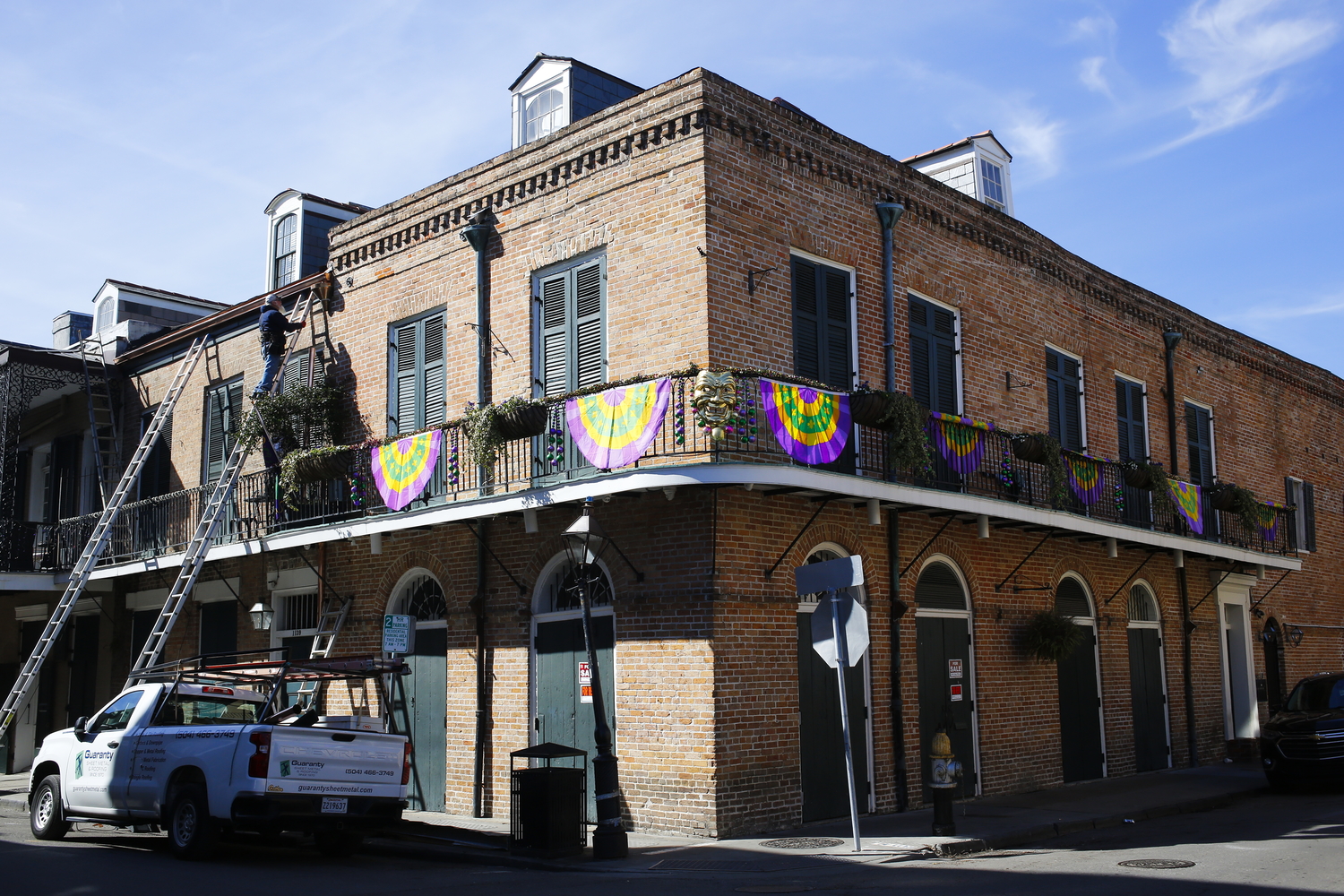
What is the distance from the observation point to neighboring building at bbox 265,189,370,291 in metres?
20.8

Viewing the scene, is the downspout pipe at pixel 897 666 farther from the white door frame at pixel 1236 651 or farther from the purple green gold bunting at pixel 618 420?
the white door frame at pixel 1236 651

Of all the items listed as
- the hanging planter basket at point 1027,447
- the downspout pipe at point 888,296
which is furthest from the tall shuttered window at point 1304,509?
the downspout pipe at point 888,296

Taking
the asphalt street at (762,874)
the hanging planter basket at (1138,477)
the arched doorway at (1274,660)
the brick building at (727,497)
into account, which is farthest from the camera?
the arched doorway at (1274,660)

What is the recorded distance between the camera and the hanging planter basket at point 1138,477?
702 inches

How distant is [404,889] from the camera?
30.5 feet

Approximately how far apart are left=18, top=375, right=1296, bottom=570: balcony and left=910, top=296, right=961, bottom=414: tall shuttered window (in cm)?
85

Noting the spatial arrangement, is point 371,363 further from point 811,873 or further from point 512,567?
point 811,873

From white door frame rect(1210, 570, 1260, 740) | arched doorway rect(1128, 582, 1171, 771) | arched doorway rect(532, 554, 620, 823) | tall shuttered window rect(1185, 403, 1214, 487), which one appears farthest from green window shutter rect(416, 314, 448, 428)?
white door frame rect(1210, 570, 1260, 740)

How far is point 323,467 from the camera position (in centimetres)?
1563

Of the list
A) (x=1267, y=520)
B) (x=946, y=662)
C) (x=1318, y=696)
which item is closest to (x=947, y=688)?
(x=946, y=662)

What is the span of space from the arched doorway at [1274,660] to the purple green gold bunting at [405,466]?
1650cm

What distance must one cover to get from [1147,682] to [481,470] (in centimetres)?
1163

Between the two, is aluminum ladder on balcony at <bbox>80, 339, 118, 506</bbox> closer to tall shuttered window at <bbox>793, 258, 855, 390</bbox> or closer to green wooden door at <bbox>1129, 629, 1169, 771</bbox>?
tall shuttered window at <bbox>793, 258, 855, 390</bbox>

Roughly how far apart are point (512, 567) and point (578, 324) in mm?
3037
